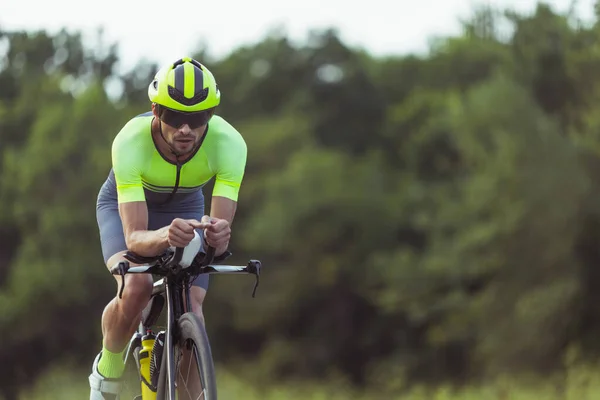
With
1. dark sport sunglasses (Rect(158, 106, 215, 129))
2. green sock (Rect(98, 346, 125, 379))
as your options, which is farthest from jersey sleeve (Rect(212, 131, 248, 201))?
green sock (Rect(98, 346, 125, 379))

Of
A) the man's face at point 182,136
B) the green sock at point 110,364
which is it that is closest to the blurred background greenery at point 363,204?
the green sock at point 110,364

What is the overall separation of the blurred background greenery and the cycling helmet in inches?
1096

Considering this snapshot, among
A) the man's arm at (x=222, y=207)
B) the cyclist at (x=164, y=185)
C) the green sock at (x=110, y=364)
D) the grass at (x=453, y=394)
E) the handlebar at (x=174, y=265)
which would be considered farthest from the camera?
the grass at (x=453, y=394)

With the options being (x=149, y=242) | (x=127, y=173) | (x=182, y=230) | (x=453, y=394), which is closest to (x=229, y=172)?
Result: (x=127, y=173)

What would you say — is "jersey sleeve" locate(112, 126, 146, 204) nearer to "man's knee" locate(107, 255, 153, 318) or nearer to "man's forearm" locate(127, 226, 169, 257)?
"man's forearm" locate(127, 226, 169, 257)

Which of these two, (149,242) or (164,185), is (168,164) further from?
(149,242)

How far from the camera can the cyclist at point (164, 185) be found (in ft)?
17.4

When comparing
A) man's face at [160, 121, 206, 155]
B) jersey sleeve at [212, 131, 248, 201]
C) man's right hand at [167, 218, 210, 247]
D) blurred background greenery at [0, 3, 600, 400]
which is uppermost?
man's face at [160, 121, 206, 155]

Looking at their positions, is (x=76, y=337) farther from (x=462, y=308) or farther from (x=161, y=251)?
(x=161, y=251)

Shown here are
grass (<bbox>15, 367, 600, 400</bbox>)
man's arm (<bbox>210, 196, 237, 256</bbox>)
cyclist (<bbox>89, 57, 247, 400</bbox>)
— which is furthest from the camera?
grass (<bbox>15, 367, 600, 400</bbox>)

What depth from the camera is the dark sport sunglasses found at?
17.5 ft

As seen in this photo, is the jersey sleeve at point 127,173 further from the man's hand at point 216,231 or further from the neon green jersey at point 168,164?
the man's hand at point 216,231

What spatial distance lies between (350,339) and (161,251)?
4473 centimetres

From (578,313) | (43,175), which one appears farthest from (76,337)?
(578,313)
